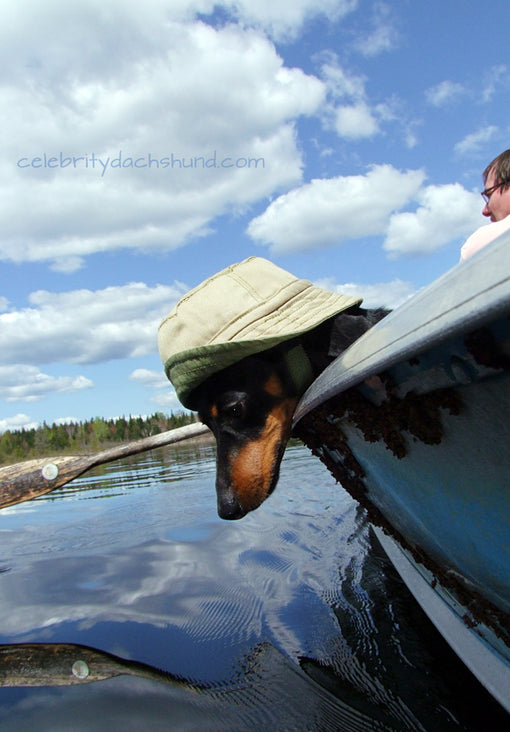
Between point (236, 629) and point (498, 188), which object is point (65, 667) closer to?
point (236, 629)

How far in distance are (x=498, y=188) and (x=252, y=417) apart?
1.79 metres

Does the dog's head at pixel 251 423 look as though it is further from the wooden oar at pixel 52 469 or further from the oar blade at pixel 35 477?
the oar blade at pixel 35 477

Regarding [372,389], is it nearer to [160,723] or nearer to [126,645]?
[160,723]

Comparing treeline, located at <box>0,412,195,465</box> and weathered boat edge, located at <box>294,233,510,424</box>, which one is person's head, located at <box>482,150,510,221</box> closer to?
weathered boat edge, located at <box>294,233,510,424</box>

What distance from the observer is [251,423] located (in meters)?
2.59

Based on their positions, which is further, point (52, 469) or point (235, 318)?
point (52, 469)

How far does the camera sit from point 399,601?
3.57m

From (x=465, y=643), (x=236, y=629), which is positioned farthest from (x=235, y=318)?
(x=236, y=629)

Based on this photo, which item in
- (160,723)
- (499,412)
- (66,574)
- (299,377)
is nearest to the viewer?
(499,412)

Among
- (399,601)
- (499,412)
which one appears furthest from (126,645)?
(499,412)

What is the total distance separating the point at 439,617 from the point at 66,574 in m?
3.67

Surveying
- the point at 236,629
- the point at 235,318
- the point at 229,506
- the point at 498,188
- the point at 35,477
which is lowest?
the point at 236,629

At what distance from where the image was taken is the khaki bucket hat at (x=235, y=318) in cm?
242

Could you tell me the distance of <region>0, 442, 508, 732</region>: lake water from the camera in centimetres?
234
